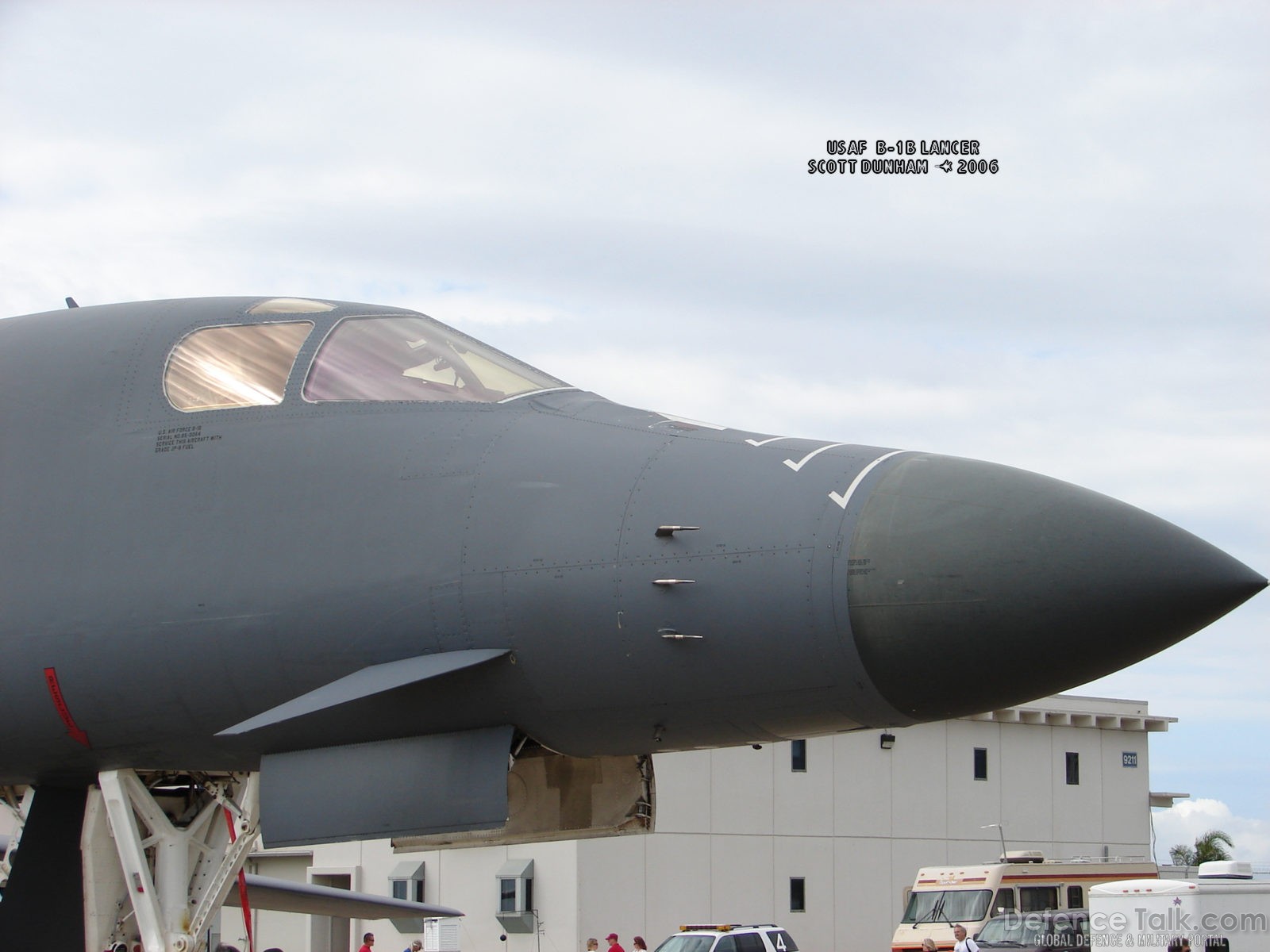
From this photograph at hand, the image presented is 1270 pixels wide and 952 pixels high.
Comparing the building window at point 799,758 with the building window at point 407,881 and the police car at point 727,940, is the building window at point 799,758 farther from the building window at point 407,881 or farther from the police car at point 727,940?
the police car at point 727,940

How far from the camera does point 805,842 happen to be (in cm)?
3828

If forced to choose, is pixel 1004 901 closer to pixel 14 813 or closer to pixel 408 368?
pixel 14 813

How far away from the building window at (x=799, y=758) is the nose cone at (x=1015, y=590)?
3324 cm

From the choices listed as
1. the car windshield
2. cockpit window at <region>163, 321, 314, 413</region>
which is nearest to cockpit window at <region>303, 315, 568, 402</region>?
cockpit window at <region>163, 321, 314, 413</region>

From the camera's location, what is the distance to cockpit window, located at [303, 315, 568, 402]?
6.79 meters

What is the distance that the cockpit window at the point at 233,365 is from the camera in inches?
273

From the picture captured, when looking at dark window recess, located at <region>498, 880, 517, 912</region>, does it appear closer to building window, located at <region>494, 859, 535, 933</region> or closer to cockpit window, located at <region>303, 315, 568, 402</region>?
building window, located at <region>494, 859, 535, 933</region>

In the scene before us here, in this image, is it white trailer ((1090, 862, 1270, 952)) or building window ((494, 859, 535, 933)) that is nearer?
white trailer ((1090, 862, 1270, 952))

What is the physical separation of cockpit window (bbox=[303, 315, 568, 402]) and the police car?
815 inches

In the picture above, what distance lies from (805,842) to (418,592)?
33717 mm

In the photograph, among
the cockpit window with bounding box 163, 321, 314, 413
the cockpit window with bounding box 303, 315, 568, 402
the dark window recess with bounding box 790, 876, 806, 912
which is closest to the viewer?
the cockpit window with bounding box 303, 315, 568, 402

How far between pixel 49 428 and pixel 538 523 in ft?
8.83

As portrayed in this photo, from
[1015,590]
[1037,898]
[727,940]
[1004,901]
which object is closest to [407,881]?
[727,940]

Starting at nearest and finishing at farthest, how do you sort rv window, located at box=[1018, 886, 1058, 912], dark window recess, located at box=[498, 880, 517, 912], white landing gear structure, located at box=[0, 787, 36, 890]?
white landing gear structure, located at box=[0, 787, 36, 890] → rv window, located at box=[1018, 886, 1058, 912] → dark window recess, located at box=[498, 880, 517, 912]
